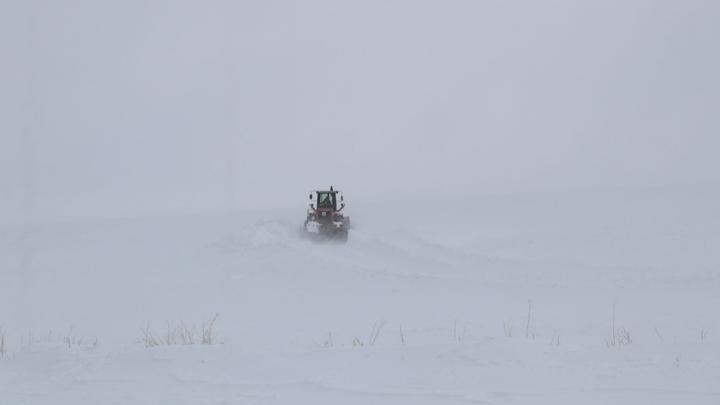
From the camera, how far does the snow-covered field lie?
243 inches

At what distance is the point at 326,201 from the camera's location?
1086 inches

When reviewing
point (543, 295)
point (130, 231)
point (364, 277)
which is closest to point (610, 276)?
point (543, 295)

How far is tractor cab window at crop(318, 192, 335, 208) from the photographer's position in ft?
90.3

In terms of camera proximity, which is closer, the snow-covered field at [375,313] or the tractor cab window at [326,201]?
the snow-covered field at [375,313]

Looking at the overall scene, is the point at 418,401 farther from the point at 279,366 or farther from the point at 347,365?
the point at 279,366

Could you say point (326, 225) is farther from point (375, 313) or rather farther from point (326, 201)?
point (375, 313)

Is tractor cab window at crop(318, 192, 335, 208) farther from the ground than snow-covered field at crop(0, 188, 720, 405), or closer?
farther from the ground

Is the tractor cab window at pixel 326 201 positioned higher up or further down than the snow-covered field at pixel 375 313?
higher up

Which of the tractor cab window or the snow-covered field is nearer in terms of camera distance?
the snow-covered field

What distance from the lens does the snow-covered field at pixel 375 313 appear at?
618 centimetres

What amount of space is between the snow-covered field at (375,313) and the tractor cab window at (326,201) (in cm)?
210

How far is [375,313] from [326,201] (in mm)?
14743

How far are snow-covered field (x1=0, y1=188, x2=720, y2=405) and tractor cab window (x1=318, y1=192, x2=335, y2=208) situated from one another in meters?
2.10

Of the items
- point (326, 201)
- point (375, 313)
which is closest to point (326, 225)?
point (326, 201)
